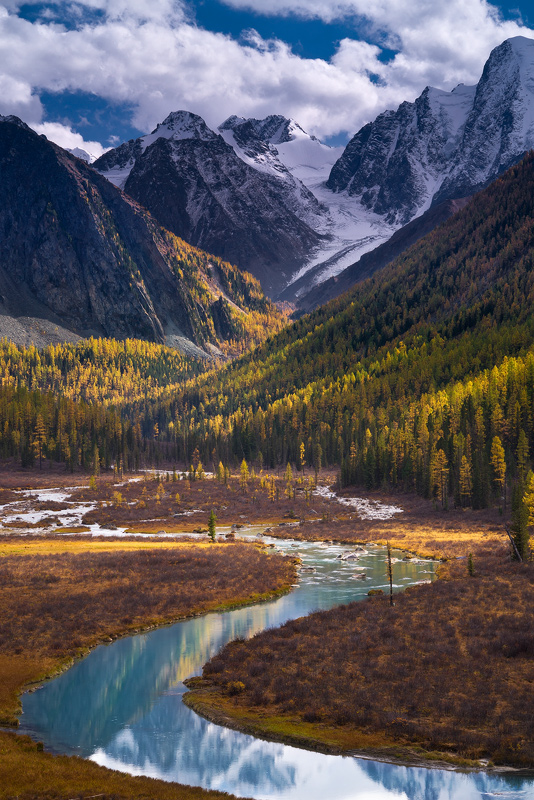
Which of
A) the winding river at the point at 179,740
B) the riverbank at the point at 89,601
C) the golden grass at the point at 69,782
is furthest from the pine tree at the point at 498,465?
the golden grass at the point at 69,782

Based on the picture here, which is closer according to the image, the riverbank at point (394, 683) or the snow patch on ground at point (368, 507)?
the riverbank at point (394, 683)

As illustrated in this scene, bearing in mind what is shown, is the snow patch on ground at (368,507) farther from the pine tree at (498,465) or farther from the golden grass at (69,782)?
the golden grass at (69,782)

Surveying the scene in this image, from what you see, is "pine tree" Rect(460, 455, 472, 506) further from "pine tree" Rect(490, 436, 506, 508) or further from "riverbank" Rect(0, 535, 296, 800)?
"riverbank" Rect(0, 535, 296, 800)

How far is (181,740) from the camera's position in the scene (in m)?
27.0

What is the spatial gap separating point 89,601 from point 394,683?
89.5 feet

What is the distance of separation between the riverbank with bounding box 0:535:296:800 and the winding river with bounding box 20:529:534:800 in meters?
1.81

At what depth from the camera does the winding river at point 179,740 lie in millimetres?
23078

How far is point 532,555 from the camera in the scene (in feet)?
201

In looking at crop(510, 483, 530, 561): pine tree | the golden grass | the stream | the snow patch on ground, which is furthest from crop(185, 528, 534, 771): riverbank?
the snow patch on ground

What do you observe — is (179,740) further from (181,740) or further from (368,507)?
(368,507)

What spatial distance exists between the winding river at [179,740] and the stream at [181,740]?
0.04 meters

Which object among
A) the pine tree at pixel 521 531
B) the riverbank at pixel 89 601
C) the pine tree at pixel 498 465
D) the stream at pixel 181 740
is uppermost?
the pine tree at pixel 498 465

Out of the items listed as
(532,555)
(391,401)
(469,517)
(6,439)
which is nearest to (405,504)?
(469,517)

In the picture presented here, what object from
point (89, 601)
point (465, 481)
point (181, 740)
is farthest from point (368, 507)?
point (181, 740)
